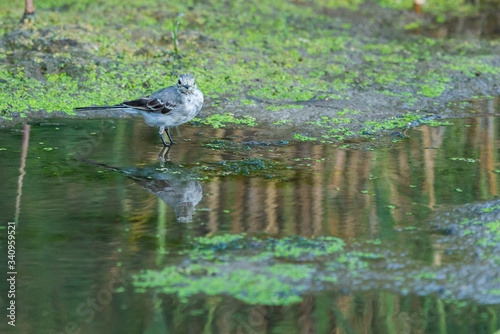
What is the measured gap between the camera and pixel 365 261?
376cm

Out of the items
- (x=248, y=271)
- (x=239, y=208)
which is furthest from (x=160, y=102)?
(x=248, y=271)

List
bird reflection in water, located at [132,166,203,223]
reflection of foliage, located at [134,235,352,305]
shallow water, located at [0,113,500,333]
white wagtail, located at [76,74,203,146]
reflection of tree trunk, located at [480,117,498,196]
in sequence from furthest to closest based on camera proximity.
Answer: white wagtail, located at [76,74,203,146] → reflection of tree trunk, located at [480,117,498,196] → bird reflection in water, located at [132,166,203,223] → reflection of foliage, located at [134,235,352,305] → shallow water, located at [0,113,500,333]

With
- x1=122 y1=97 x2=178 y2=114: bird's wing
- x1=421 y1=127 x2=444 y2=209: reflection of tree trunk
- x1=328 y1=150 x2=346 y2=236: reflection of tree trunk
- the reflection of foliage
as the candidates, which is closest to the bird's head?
x1=122 y1=97 x2=178 y2=114: bird's wing

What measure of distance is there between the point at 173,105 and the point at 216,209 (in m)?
1.75

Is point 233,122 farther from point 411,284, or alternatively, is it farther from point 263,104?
point 411,284

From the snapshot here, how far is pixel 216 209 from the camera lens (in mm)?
4590

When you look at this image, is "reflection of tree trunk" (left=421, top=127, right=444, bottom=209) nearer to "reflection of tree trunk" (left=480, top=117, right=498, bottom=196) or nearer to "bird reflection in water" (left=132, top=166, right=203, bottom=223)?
"reflection of tree trunk" (left=480, top=117, right=498, bottom=196)

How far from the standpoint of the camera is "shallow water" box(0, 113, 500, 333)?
10.8ft

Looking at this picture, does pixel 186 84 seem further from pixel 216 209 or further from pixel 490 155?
pixel 490 155

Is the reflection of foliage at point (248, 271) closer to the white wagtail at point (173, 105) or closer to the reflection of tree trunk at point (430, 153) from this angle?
the reflection of tree trunk at point (430, 153)

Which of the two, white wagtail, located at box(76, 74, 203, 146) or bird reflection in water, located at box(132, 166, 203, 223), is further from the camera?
white wagtail, located at box(76, 74, 203, 146)

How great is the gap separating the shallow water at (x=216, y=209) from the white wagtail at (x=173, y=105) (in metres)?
0.26

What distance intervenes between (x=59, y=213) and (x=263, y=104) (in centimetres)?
341

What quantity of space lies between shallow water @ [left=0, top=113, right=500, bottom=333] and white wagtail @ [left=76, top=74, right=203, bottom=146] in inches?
10.3
